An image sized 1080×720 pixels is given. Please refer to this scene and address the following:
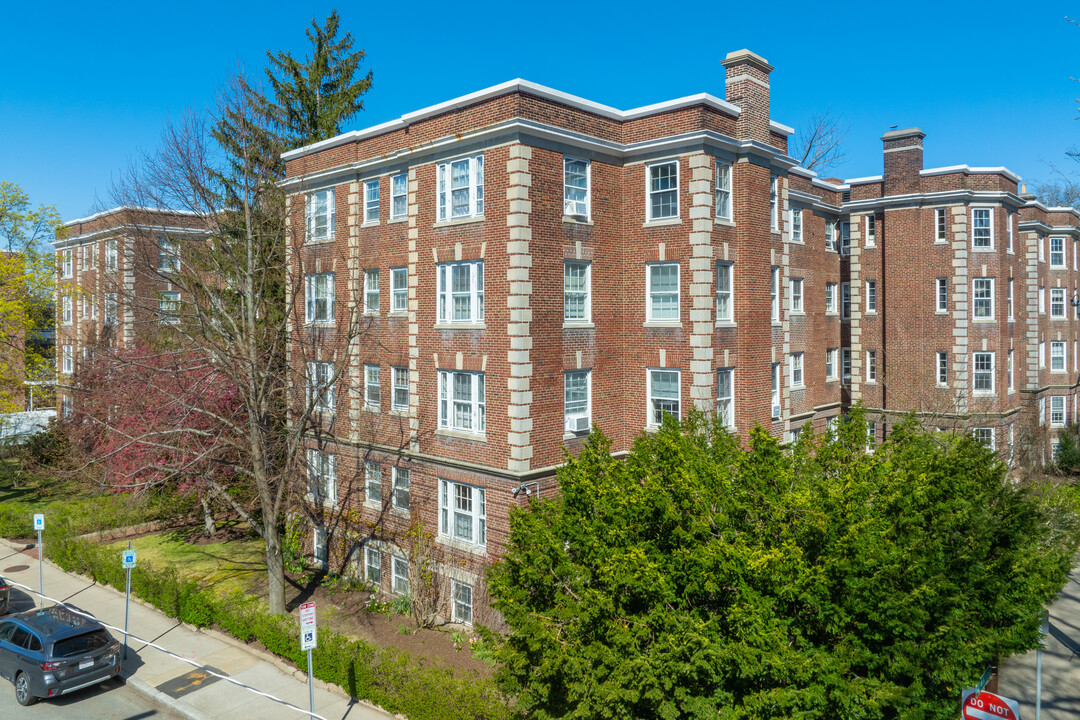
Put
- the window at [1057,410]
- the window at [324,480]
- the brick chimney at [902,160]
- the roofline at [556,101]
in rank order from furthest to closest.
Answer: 1. the window at [1057,410]
2. the brick chimney at [902,160]
3. the window at [324,480]
4. the roofline at [556,101]

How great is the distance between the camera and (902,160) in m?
35.8

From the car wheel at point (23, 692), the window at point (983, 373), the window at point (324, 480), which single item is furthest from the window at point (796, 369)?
the car wheel at point (23, 692)

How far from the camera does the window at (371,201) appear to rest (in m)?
26.3

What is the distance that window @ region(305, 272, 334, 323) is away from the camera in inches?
1115

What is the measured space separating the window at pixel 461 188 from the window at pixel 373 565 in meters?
12.0

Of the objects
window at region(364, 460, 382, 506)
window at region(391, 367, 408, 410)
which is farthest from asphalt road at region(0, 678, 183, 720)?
window at region(391, 367, 408, 410)

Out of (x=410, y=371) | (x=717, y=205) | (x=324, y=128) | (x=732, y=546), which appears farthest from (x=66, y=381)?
(x=732, y=546)

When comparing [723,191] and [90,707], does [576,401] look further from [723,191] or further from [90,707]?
[90,707]

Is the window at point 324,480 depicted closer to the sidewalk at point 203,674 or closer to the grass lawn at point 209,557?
the grass lawn at point 209,557

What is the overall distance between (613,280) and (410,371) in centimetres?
737

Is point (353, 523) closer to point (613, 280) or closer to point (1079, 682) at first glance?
point (613, 280)

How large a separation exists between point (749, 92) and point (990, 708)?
19.3m

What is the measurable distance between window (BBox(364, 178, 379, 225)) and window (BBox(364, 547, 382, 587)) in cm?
1182

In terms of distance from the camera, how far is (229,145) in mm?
24672
